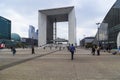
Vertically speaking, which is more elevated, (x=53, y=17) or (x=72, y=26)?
(x=53, y=17)

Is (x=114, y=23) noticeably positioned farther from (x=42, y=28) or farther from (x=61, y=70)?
(x=42, y=28)

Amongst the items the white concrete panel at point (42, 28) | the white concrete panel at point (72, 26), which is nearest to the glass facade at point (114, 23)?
the white concrete panel at point (72, 26)

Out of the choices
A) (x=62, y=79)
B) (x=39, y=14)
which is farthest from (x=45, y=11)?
(x=62, y=79)

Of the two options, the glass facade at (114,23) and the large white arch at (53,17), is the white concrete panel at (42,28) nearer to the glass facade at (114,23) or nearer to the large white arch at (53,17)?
the large white arch at (53,17)

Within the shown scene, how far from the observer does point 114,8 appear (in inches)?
3068

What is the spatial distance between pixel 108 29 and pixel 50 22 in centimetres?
9046

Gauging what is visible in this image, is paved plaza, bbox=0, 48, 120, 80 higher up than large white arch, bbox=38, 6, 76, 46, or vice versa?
large white arch, bbox=38, 6, 76, 46

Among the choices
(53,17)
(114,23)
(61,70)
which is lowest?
(61,70)

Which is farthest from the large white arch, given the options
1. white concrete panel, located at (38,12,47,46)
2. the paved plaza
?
the paved plaza

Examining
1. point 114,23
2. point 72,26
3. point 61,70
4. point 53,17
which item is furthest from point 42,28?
point 61,70

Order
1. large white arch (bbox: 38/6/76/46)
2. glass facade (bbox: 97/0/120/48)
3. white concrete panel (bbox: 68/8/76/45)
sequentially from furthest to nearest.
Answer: large white arch (bbox: 38/6/76/46) → white concrete panel (bbox: 68/8/76/45) → glass facade (bbox: 97/0/120/48)

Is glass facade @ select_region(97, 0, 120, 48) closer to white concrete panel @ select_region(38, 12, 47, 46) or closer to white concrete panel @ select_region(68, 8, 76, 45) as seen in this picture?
white concrete panel @ select_region(68, 8, 76, 45)

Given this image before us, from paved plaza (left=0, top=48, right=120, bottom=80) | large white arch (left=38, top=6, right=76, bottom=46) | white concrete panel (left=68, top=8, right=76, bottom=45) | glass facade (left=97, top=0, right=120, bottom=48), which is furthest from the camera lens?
large white arch (left=38, top=6, right=76, bottom=46)

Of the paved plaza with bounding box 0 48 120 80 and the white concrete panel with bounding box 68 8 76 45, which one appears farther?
the white concrete panel with bounding box 68 8 76 45
